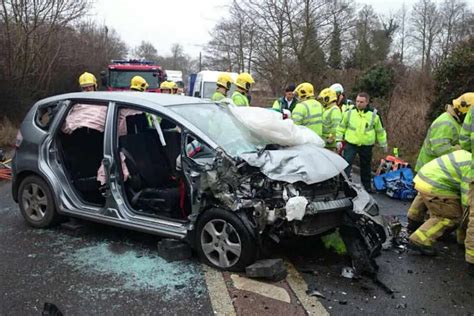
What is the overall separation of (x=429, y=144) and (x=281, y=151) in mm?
2664

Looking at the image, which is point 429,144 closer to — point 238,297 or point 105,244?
point 238,297

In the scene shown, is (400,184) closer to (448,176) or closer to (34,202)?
(448,176)

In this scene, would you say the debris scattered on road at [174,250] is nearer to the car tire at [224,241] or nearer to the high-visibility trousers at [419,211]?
the car tire at [224,241]

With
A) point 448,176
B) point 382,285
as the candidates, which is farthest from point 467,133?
point 382,285

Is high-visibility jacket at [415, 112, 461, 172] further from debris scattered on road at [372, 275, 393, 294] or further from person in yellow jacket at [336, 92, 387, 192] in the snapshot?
debris scattered on road at [372, 275, 393, 294]

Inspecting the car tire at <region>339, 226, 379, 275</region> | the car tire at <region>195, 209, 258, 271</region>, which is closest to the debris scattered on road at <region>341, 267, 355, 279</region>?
the car tire at <region>339, 226, 379, 275</region>

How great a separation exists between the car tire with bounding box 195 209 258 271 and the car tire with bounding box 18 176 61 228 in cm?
200

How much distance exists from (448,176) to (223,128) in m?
2.36

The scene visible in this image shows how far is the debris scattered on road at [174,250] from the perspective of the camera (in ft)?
14.8

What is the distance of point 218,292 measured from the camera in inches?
153

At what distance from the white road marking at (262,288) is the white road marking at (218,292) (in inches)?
4.9

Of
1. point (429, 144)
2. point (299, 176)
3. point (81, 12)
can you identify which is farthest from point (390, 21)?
point (299, 176)

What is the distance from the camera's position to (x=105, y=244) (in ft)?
16.6

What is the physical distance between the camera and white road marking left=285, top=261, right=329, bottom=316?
3.62 metres
